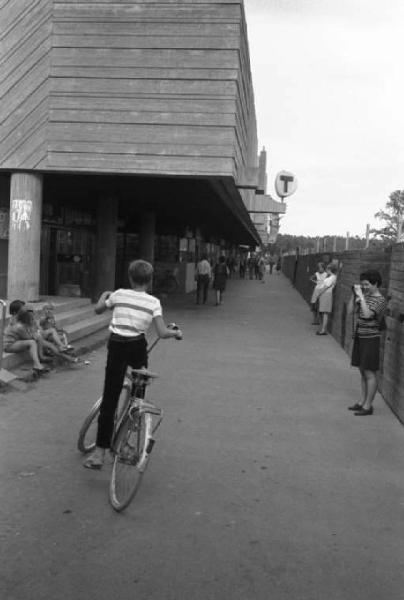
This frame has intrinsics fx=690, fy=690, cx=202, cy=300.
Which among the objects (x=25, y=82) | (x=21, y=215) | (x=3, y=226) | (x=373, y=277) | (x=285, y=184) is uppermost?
(x=25, y=82)

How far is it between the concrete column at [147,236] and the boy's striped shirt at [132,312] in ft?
67.1

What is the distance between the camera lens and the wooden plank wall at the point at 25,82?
14133 millimetres

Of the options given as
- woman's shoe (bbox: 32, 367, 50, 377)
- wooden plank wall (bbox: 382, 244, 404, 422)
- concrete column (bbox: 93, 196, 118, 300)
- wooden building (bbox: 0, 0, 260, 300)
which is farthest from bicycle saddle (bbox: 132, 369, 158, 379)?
concrete column (bbox: 93, 196, 118, 300)

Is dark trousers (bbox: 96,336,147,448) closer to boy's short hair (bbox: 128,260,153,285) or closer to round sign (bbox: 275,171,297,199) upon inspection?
boy's short hair (bbox: 128,260,153,285)

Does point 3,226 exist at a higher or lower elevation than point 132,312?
higher

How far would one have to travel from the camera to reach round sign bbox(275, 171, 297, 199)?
22.9 metres

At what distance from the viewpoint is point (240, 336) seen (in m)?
14.6

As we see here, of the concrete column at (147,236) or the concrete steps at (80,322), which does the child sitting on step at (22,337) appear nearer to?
the concrete steps at (80,322)

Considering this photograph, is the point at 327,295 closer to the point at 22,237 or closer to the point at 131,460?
the point at 22,237

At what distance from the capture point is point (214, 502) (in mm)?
4551

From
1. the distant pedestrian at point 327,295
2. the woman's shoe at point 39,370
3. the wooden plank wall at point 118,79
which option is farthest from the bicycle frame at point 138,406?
the distant pedestrian at point 327,295

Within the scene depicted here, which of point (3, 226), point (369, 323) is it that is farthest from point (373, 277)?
point (3, 226)

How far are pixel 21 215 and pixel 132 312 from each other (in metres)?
10.4

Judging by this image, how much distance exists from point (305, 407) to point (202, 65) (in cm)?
860
